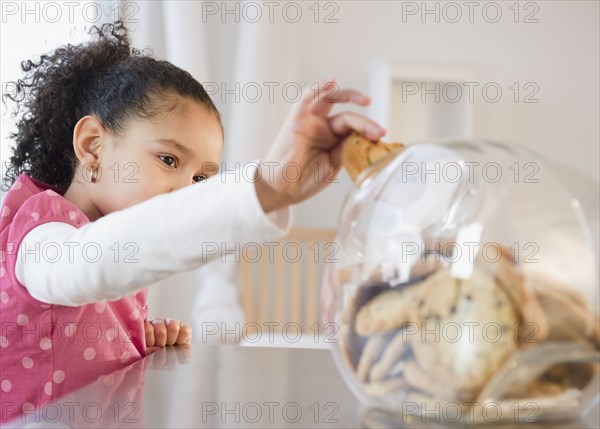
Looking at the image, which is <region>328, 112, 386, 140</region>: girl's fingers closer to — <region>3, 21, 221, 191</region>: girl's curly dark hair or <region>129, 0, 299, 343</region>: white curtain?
<region>3, 21, 221, 191</region>: girl's curly dark hair

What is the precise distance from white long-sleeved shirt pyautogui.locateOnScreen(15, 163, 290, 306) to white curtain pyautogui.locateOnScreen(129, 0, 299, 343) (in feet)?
5.35

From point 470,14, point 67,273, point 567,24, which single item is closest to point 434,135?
point 470,14

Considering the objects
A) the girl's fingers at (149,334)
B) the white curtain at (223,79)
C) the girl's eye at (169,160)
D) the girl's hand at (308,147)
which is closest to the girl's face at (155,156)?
the girl's eye at (169,160)

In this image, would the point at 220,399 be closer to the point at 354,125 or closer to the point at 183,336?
the point at 354,125

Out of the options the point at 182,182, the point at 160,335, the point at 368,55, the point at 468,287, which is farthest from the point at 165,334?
the point at 368,55

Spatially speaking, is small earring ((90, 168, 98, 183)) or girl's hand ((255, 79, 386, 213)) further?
small earring ((90, 168, 98, 183))

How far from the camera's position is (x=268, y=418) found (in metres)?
0.41

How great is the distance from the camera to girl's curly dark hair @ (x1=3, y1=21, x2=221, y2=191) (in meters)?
0.93

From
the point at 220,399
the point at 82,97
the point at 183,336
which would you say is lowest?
the point at 183,336

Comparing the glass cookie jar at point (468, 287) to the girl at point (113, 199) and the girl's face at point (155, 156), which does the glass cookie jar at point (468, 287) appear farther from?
the girl's face at point (155, 156)

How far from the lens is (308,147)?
0.47 m

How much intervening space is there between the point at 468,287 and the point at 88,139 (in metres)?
0.64

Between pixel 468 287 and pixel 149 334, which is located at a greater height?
pixel 468 287

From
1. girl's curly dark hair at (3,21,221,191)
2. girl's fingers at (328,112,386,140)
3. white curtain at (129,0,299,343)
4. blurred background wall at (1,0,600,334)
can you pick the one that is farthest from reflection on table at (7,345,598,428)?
blurred background wall at (1,0,600,334)
